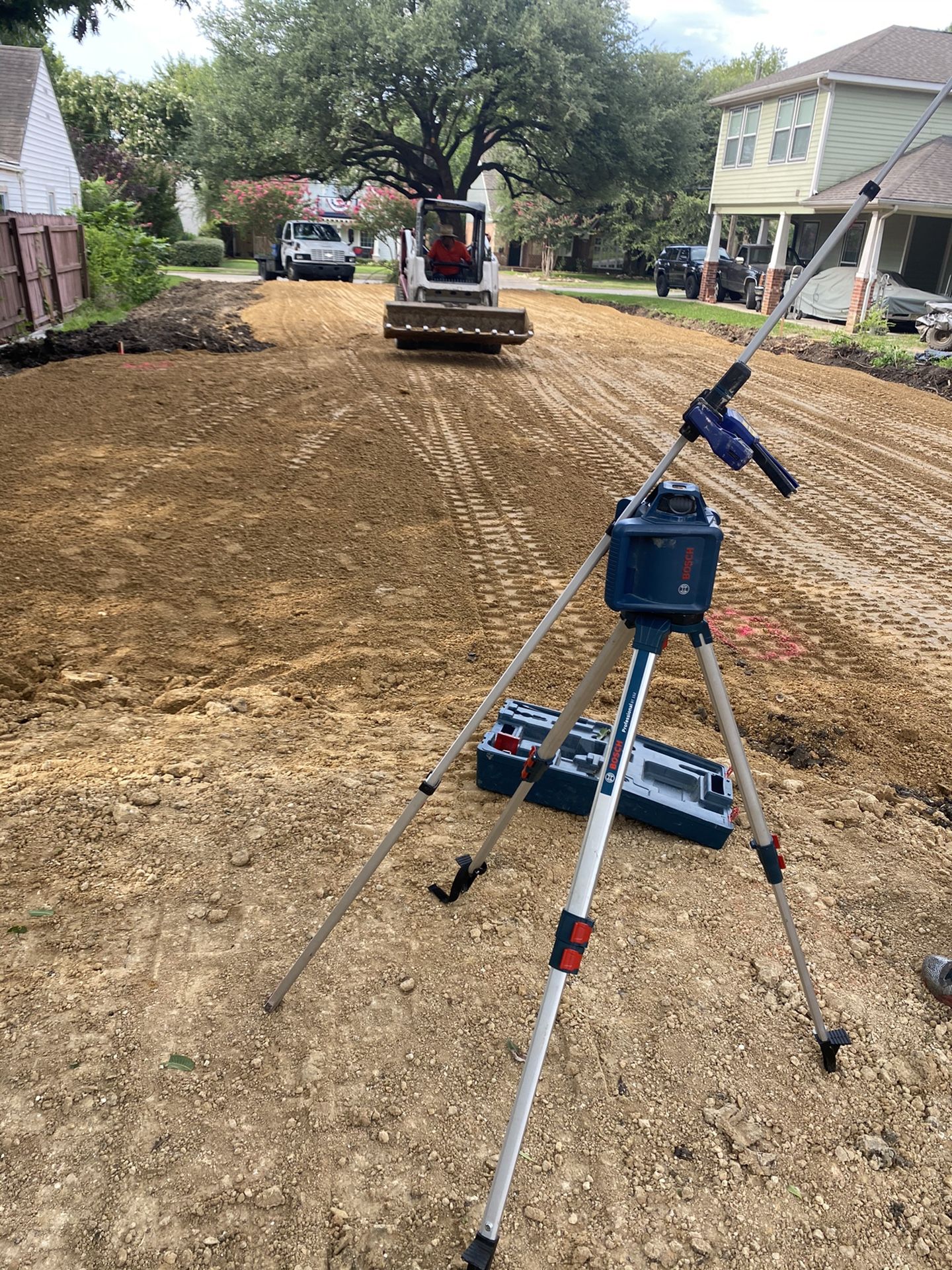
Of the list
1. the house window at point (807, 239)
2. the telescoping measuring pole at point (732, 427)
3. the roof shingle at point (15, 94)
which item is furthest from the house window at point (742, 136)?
the telescoping measuring pole at point (732, 427)

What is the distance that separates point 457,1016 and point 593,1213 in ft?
2.14

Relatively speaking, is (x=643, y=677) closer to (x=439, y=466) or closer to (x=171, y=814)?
(x=171, y=814)

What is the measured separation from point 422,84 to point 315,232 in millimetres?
6007

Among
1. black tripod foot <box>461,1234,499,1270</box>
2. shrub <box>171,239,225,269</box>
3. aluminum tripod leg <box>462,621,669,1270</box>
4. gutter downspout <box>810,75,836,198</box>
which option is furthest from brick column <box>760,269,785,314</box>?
black tripod foot <box>461,1234,499,1270</box>

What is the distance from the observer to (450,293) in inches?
566

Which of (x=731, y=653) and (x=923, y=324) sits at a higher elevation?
(x=923, y=324)

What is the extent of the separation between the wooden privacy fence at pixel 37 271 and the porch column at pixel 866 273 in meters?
16.4

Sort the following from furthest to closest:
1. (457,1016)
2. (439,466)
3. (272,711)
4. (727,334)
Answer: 1. (727,334)
2. (439,466)
3. (272,711)
4. (457,1016)

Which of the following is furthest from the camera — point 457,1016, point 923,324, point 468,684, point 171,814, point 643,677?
point 923,324

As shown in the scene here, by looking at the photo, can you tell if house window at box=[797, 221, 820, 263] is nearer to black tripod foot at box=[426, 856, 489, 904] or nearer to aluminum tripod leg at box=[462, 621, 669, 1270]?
black tripod foot at box=[426, 856, 489, 904]

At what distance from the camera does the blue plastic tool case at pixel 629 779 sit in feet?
11.1

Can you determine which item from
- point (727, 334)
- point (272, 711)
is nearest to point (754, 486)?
point (272, 711)

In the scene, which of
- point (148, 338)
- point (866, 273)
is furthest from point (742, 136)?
point (148, 338)

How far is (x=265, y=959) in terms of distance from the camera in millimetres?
2787
